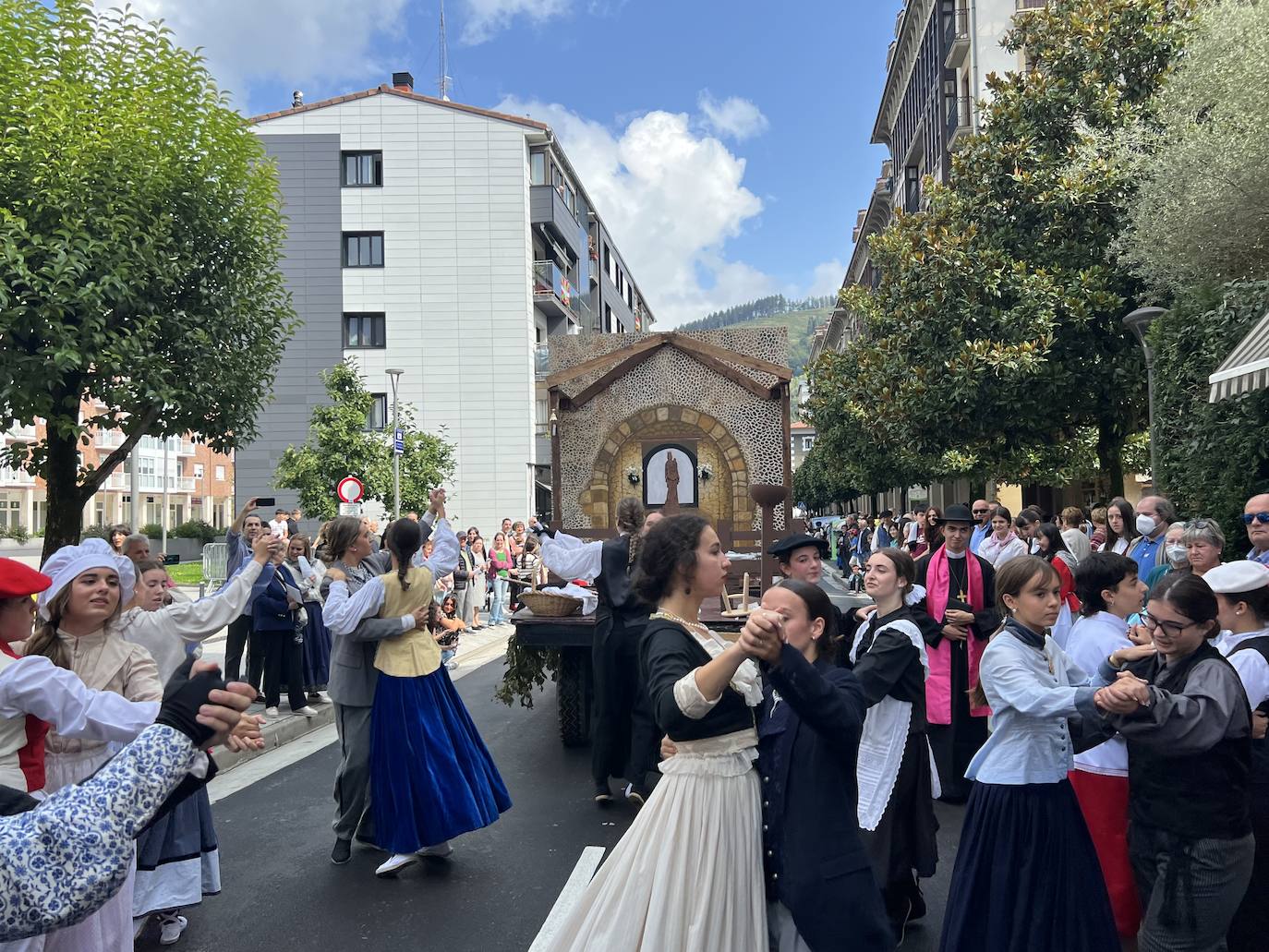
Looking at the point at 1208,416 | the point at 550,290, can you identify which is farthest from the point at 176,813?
the point at 550,290

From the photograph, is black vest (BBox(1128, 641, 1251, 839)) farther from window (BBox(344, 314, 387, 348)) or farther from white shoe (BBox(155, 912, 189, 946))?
window (BBox(344, 314, 387, 348))

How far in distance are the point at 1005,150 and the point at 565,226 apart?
Answer: 2270cm

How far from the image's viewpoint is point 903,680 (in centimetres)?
431

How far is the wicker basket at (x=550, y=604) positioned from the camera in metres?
7.79

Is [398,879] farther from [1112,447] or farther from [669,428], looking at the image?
[1112,447]

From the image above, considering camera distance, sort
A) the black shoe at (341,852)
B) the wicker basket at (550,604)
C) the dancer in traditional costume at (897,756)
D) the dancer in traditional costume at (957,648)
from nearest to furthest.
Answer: the dancer in traditional costume at (897,756) → the black shoe at (341,852) → the dancer in traditional costume at (957,648) → the wicker basket at (550,604)

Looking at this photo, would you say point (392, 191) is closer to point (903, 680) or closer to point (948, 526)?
point (948, 526)

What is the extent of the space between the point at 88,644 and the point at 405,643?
208 centimetres

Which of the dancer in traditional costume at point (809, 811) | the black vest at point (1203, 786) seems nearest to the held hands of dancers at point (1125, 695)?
the black vest at point (1203, 786)

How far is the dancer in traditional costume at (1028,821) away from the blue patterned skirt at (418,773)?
2783 mm

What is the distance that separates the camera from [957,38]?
112 ft

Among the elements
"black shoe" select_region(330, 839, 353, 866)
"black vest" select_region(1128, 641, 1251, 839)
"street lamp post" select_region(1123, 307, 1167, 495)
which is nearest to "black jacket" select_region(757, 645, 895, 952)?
"black vest" select_region(1128, 641, 1251, 839)

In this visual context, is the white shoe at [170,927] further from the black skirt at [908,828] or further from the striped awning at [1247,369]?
the striped awning at [1247,369]

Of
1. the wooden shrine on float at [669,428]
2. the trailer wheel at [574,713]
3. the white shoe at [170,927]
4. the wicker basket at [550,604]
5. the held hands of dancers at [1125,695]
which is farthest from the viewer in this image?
the wooden shrine on float at [669,428]
